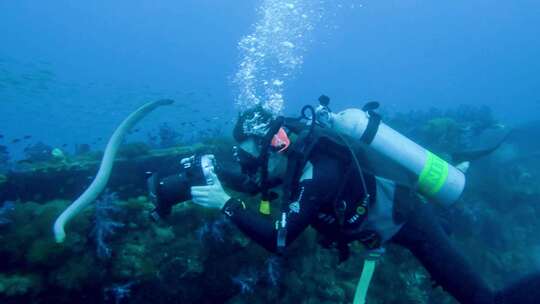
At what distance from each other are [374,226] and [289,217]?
1.09 m

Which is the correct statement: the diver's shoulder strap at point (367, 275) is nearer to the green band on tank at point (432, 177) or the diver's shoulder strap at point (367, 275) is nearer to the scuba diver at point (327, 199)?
the scuba diver at point (327, 199)

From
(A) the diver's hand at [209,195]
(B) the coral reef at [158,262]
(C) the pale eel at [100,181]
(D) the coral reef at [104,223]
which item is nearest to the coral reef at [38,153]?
(B) the coral reef at [158,262]

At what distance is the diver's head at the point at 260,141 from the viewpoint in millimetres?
3629

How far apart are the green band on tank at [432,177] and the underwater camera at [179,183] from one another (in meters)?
2.72

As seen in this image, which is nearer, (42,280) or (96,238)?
(42,280)

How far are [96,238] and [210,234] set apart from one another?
1.61 m

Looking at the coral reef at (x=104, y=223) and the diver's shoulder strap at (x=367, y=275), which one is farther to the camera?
the coral reef at (x=104, y=223)

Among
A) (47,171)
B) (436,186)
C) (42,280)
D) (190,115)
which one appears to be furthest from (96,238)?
(190,115)

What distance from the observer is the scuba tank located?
4555 mm

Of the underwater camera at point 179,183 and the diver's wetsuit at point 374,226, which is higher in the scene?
the underwater camera at point 179,183

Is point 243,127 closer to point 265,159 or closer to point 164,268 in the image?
point 265,159

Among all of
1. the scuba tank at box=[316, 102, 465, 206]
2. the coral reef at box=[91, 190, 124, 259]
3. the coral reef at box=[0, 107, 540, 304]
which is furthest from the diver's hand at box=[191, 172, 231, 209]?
the coral reef at box=[91, 190, 124, 259]

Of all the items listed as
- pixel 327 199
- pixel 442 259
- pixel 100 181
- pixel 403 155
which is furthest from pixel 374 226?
pixel 100 181

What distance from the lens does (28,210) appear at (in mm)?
5496
